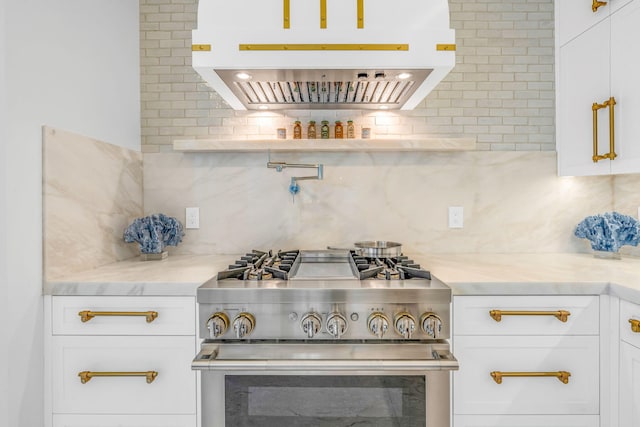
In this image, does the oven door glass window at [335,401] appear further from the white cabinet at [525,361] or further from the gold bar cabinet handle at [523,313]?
the gold bar cabinet handle at [523,313]

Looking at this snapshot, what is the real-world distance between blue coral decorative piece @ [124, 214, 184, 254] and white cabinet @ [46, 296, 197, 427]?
0.51m

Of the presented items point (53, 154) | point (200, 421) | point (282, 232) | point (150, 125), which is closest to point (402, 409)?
point (200, 421)

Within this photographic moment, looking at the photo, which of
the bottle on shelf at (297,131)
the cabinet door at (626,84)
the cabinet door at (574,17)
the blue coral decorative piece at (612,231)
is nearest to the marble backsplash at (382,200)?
the bottle on shelf at (297,131)

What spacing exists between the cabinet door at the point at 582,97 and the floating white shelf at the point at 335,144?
530 millimetres

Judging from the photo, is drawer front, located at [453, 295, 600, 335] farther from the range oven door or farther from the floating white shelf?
the floating white shelf

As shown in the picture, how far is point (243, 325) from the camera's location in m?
1.29

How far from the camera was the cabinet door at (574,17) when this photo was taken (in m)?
1.78

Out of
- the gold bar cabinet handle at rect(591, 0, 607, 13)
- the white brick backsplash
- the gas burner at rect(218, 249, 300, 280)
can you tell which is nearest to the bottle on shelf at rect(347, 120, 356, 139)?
the white brick backsplash

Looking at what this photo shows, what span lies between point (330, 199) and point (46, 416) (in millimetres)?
1533

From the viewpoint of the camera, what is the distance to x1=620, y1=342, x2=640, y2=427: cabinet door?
1278mm

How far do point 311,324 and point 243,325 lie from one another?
0.23 metres

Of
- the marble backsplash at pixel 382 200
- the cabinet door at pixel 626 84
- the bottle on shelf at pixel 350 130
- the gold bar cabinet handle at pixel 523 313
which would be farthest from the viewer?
the marble backsplash at pixel 382 200

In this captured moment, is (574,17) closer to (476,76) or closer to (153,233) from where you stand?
(476,76)

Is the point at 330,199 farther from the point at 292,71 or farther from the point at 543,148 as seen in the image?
the point at 543,148
